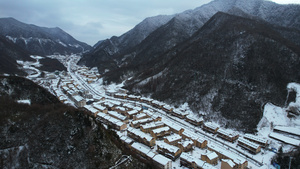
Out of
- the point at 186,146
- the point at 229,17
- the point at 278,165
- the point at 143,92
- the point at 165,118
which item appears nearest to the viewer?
the point at 278,165

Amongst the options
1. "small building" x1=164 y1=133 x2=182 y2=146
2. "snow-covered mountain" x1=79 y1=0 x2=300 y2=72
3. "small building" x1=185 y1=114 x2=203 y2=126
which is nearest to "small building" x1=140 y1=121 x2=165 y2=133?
"small building" x1=164 y1=133 x2=182 y2=146

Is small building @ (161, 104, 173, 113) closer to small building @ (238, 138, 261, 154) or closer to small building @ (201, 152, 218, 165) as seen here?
small building @ (238, 138, 261, 154)

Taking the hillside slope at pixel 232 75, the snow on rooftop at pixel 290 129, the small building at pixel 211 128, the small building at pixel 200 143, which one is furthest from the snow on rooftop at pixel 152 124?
the snow on rooftop at pixel 290 129

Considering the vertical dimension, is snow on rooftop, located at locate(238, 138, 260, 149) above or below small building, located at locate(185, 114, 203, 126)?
below

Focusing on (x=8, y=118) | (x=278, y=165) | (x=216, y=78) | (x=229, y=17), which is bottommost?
(x=278, y=165)

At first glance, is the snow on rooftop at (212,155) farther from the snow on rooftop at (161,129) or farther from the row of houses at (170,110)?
the row of houses at (170,110)

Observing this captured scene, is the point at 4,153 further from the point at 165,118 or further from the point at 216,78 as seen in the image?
the point at 216,78

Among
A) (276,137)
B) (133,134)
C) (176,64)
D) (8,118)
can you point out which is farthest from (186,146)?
(176,64)
